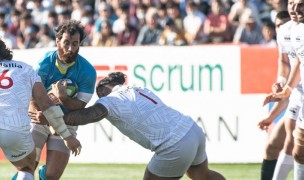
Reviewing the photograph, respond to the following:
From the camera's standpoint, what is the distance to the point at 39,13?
21.7 meters

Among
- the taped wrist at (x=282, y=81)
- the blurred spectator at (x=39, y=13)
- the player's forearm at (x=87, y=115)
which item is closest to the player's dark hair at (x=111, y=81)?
the player's forearm at (x=87, y=115)

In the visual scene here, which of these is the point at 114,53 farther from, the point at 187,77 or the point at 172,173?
the point at 172,173

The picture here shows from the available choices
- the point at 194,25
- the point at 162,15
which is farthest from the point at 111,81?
the point at 162,15

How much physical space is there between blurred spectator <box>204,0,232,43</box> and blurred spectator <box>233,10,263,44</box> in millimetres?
403

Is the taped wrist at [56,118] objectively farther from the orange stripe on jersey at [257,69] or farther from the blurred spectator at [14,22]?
the blurred spectator at [14,22]

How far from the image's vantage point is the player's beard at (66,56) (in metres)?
9.91

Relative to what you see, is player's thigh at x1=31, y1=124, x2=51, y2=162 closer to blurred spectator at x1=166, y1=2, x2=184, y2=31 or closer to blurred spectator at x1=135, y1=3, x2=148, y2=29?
blurred spectator at x1=166, y1=2, x2=184, y2=31

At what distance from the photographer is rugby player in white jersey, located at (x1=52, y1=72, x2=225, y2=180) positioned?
8.84m

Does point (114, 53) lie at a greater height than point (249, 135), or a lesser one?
greater

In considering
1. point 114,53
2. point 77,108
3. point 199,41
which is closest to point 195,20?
point 199,41

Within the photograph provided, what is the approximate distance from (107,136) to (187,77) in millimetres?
1516

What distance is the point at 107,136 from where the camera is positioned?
15164 millimetres

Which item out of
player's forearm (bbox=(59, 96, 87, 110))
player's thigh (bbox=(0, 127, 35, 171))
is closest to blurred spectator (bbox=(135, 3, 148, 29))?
player's forearm (bbox=(59, 96, 87, 110))

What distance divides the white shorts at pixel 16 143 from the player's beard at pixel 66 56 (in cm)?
124
